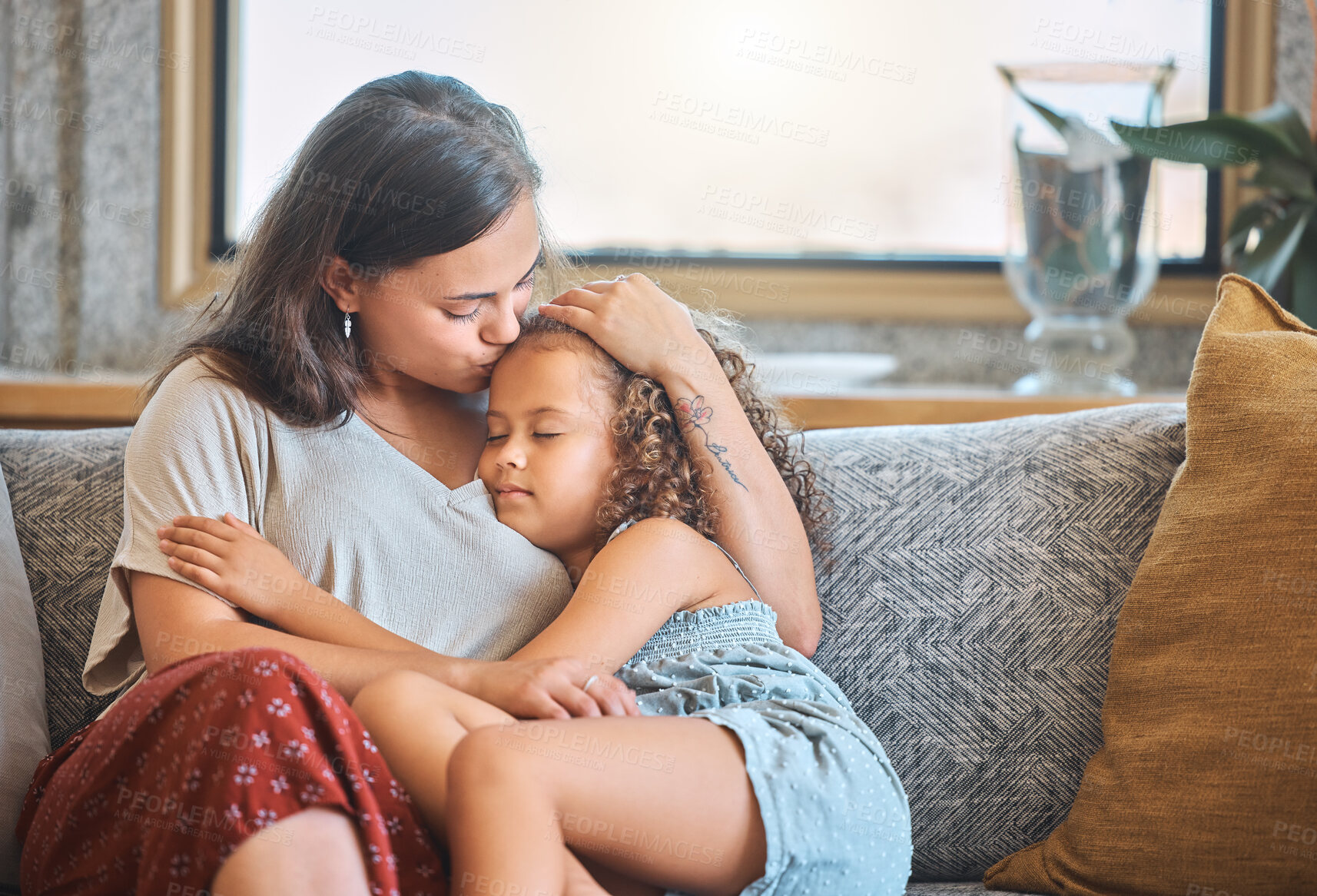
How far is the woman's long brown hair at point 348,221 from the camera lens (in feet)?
3.58

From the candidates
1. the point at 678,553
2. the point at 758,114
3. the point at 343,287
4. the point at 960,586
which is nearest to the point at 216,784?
the point at 678,553

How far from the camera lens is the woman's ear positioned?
3.77 feet

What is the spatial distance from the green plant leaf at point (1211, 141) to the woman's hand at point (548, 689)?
1.21 meters

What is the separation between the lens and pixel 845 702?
43.3 inches

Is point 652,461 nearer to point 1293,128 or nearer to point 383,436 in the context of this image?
point 383,436

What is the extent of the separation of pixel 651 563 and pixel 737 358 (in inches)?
13.6

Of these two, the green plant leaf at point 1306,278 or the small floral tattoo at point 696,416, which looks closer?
the small floral tattoo at point 696,416

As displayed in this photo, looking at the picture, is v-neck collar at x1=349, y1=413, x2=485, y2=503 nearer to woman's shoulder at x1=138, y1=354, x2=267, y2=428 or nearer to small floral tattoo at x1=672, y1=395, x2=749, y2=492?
woman's shoulder at x1=138, y1=354, x2=267, y2=428

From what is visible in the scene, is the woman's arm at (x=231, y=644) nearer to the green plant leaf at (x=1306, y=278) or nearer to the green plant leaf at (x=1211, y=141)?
the green plant leaf at (x=1211, y=141)

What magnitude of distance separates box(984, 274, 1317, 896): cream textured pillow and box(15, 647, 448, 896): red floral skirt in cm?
61

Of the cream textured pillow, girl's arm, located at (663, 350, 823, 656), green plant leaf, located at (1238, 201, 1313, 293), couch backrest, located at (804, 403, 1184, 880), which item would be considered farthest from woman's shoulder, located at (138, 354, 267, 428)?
green plant leaf, located at (1238, 201, 1313, 293)

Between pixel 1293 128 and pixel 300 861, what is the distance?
1.72 meters

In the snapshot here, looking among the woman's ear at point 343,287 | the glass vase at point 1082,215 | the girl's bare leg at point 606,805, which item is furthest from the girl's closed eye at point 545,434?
the glass vase at point 1082,215

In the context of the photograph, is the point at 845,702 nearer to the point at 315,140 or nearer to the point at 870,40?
the point at 315,140
